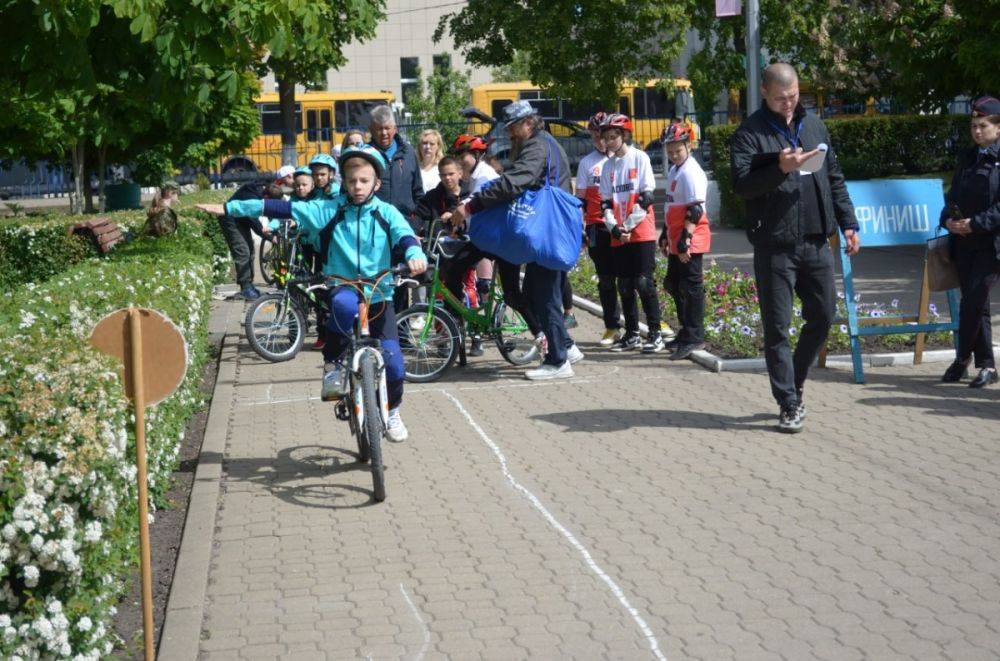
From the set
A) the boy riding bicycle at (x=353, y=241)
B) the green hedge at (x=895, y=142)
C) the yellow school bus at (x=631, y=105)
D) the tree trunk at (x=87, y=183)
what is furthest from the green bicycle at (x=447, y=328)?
the yellow school bus at (x=631, y=105)

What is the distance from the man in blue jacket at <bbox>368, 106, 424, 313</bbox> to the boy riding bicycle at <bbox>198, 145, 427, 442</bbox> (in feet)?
13.5

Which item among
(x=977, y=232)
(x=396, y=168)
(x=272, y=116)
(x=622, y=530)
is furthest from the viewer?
(x=272, y=116)

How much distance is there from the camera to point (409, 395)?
9984mm

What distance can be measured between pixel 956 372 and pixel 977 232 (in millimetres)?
1019

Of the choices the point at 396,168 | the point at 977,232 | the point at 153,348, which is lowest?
the point at 153,348

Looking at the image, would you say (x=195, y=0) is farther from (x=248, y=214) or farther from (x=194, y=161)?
(x=194, y=161)

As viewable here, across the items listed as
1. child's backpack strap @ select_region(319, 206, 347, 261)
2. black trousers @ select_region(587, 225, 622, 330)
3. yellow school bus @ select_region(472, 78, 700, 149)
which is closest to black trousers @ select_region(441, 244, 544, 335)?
black trousers @ select_region(587, 225, 622, 330)

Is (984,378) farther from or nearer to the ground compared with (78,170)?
nearer to the ground

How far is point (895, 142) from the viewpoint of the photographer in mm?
26281

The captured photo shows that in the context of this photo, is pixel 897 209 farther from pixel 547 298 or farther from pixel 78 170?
pixel 78 170

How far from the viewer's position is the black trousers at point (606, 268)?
37.7 ft

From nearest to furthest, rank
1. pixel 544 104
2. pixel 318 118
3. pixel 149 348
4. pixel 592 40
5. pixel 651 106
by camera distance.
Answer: pixel 149 348 → pixel 592 40 → pixel 651 106 → pixel 544 104 → pixel 318 118

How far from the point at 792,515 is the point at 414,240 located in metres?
2.48

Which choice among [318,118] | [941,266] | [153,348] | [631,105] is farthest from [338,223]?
[318,118]
